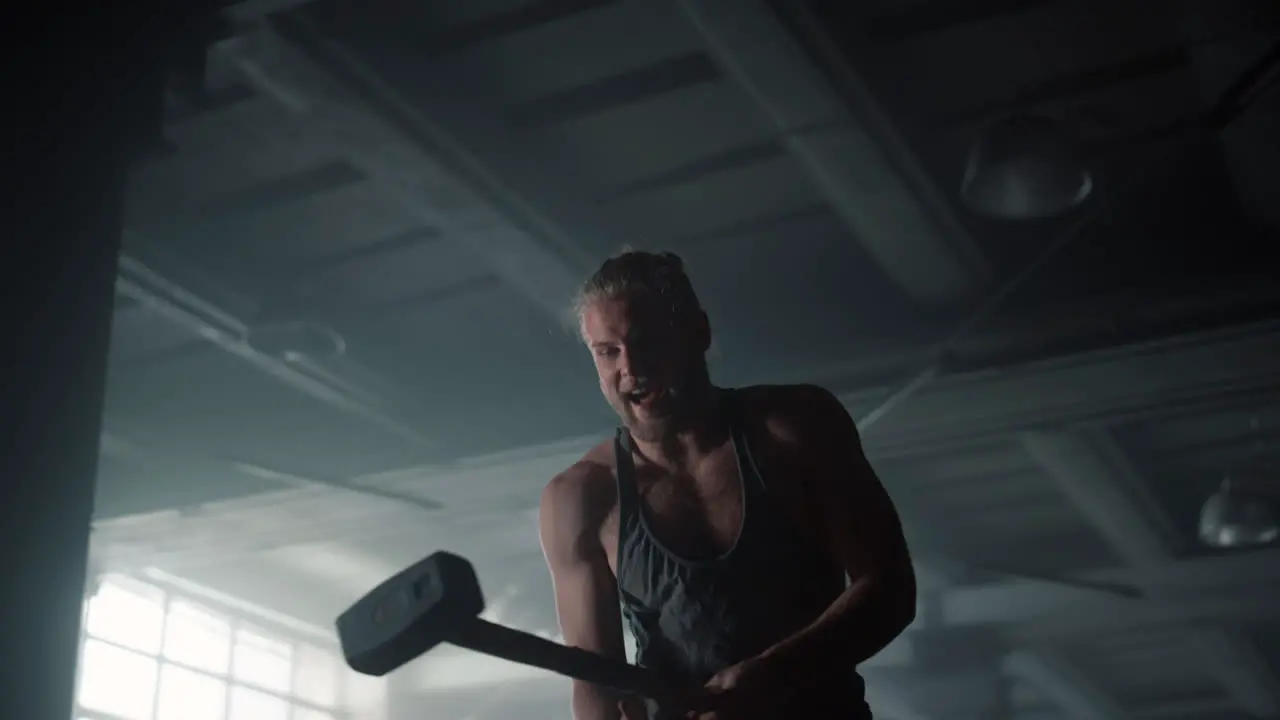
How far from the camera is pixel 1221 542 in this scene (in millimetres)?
5477

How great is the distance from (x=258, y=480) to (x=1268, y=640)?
5616 millimetres

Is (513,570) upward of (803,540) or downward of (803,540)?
upward

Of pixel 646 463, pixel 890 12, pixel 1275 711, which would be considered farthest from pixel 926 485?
pixel 646 463

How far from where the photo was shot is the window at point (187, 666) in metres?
7.52

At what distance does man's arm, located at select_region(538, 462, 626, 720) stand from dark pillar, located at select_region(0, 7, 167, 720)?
3.66ft

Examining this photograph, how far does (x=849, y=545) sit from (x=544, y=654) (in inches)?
15.2

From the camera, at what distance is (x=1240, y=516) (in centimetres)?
536

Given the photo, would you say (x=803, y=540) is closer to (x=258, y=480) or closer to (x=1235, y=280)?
(x=1235, y=280)

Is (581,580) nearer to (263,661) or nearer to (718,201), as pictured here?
(718,201)

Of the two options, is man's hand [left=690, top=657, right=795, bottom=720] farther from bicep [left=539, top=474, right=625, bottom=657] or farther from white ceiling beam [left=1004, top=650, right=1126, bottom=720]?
white ceiling beam [left=1004, top=650, right=1126, bottom=720]

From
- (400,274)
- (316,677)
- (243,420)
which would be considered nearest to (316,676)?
(316,677)

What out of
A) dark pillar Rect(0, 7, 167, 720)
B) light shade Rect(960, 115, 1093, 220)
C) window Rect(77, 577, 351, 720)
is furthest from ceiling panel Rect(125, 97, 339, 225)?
window Rect(77, 577, 351, 720)

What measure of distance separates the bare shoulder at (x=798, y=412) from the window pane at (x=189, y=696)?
23.1ft

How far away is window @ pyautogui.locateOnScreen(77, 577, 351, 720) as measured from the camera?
7523 millimetres
